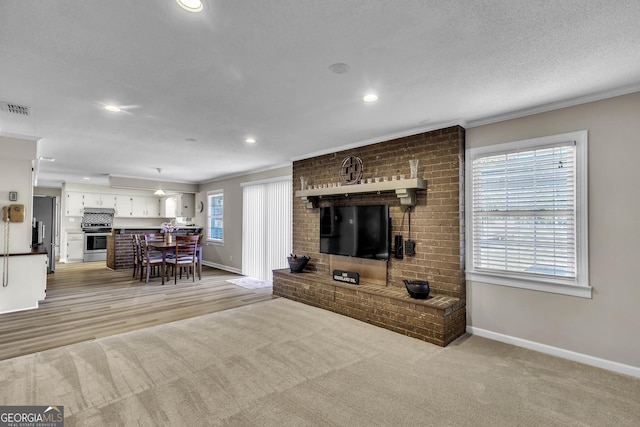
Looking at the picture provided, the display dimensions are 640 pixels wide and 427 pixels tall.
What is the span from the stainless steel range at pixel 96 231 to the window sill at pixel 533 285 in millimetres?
9876

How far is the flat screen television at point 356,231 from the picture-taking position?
4168 mm

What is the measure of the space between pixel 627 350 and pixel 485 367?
3.94ft

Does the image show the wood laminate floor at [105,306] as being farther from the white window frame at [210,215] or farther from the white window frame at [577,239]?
A: the white window frame at [577,239]

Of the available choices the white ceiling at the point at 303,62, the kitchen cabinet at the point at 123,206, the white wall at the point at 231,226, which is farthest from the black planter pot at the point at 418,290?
the kitchen cabinet at the point at 123,206

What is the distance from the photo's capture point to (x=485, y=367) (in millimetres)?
2768

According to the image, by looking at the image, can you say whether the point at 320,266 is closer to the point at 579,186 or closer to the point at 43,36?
the point at 579,186

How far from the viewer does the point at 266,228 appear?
6730 mm

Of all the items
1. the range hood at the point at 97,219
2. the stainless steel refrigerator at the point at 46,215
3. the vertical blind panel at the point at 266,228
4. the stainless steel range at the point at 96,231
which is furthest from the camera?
the range hood at the point at 97,219

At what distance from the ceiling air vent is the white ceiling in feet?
0.35

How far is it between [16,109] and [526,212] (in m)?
5.41

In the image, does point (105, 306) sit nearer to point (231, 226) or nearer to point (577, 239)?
point (231, 226)

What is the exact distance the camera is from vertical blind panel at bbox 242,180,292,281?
6242mm

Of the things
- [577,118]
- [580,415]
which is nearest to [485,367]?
[580,415]

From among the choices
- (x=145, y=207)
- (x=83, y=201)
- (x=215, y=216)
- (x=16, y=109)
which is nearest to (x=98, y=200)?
(x=83, y=201)
